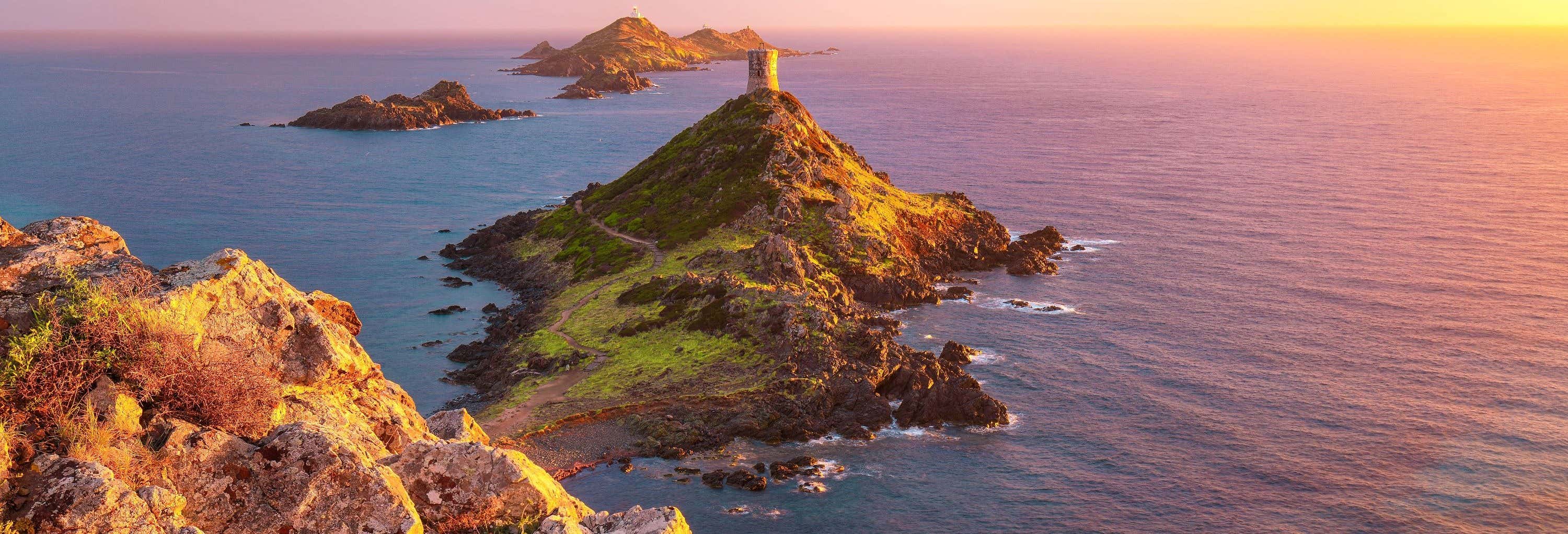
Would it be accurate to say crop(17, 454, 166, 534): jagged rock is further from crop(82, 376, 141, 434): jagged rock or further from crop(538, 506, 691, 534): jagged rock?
crop(538, 506, 691, 534): jagged rock

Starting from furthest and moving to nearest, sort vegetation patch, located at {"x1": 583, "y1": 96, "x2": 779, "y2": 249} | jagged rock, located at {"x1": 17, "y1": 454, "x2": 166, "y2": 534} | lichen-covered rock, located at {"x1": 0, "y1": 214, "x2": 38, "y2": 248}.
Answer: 1. vegetation patch, located at {"x1": 583, "y1": 96, "x2": 779, "y2": 249}
2. lichen-covered rock, located at {"x1": 0, "y1": 214, "x2": 38, "y2": 248}
3. jagged rock, located at {"x1": 17, "y1": 454, "x2": 166, "y2": 534}

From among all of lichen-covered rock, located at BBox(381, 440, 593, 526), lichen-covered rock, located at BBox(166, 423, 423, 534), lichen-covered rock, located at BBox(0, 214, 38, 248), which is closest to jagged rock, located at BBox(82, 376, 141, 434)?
lichen-covered rock, located at BBox(166, 423, 423, 534)

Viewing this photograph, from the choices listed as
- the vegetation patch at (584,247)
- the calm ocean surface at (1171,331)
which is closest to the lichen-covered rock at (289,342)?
the calm ocean surface at (1171,331)

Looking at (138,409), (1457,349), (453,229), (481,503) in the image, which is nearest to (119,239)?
(138,409)

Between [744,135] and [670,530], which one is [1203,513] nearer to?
[670,530]

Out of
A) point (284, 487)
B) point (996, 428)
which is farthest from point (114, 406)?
point (996, 428)

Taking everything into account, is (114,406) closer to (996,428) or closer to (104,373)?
(104,373)
